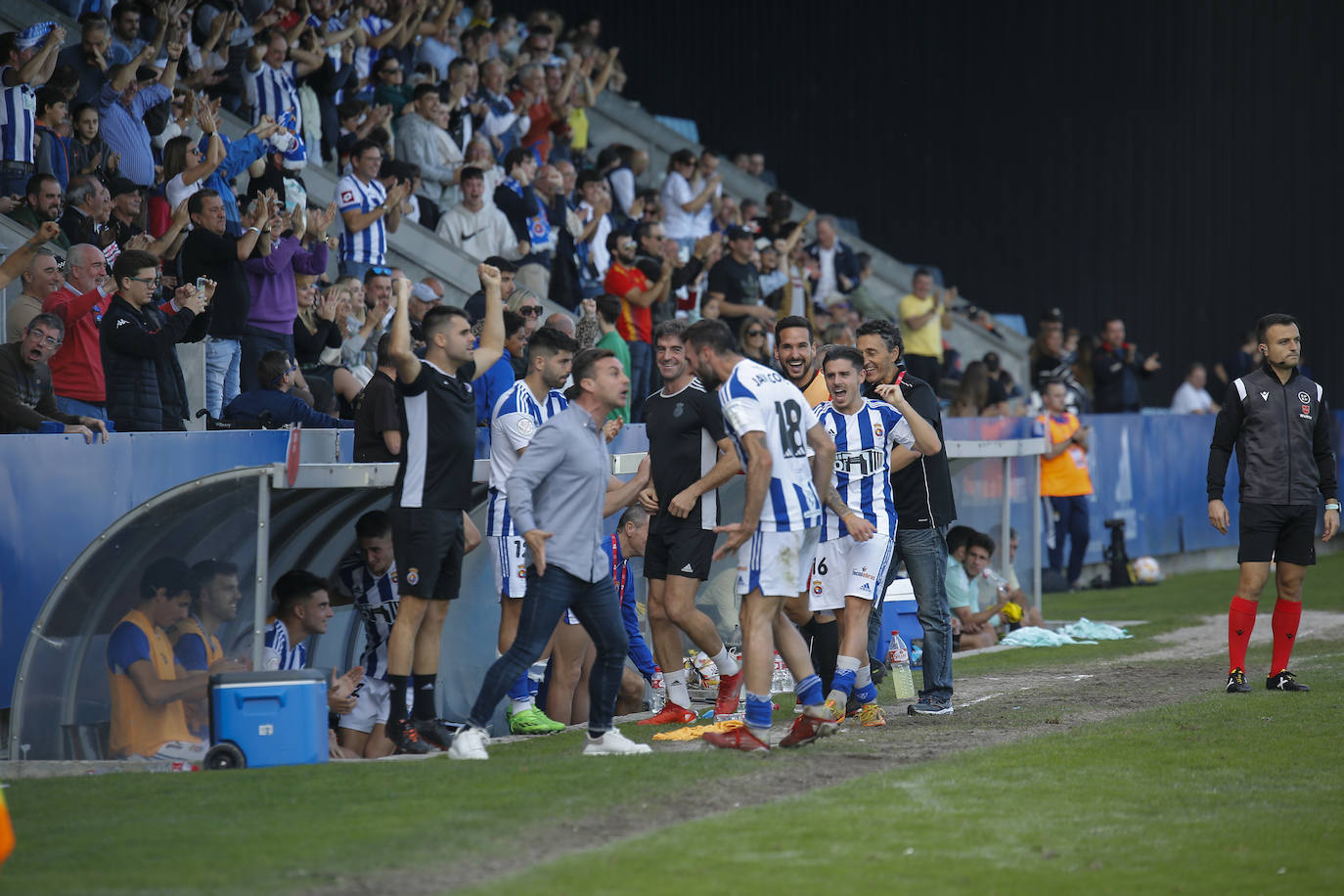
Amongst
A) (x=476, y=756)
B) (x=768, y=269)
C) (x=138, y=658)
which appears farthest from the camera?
(x=768, y=269)

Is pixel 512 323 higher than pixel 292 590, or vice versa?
pixel 512 323

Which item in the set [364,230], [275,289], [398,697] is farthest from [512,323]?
[398,697]

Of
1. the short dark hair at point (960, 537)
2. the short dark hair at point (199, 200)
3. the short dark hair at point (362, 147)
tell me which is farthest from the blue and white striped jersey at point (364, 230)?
the short dark hair at point (960, 537)

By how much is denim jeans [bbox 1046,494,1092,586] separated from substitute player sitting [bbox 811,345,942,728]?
383 inches

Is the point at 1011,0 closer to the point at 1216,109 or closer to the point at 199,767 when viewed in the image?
the point at 1216,109

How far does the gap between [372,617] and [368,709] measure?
59cm

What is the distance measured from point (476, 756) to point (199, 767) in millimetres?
1413

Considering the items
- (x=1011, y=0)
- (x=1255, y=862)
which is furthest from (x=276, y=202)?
(x=1011, y=0)

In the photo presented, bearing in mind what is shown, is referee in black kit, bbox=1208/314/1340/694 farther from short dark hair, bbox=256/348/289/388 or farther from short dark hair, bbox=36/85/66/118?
short dark hair, bbox=36/85/66/118

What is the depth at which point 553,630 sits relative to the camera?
25.7 feet

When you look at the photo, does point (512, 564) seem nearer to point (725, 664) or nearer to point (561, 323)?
point (725, 664)

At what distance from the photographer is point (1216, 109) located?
27375 mm

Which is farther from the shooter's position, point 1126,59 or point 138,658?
point 1126,59

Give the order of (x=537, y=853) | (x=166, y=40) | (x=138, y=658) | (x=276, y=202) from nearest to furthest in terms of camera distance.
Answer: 1. (x=537, y=853)
2. (x=138, y=658)
3. (x=276, y=202)
4. (x=166, y=40)
